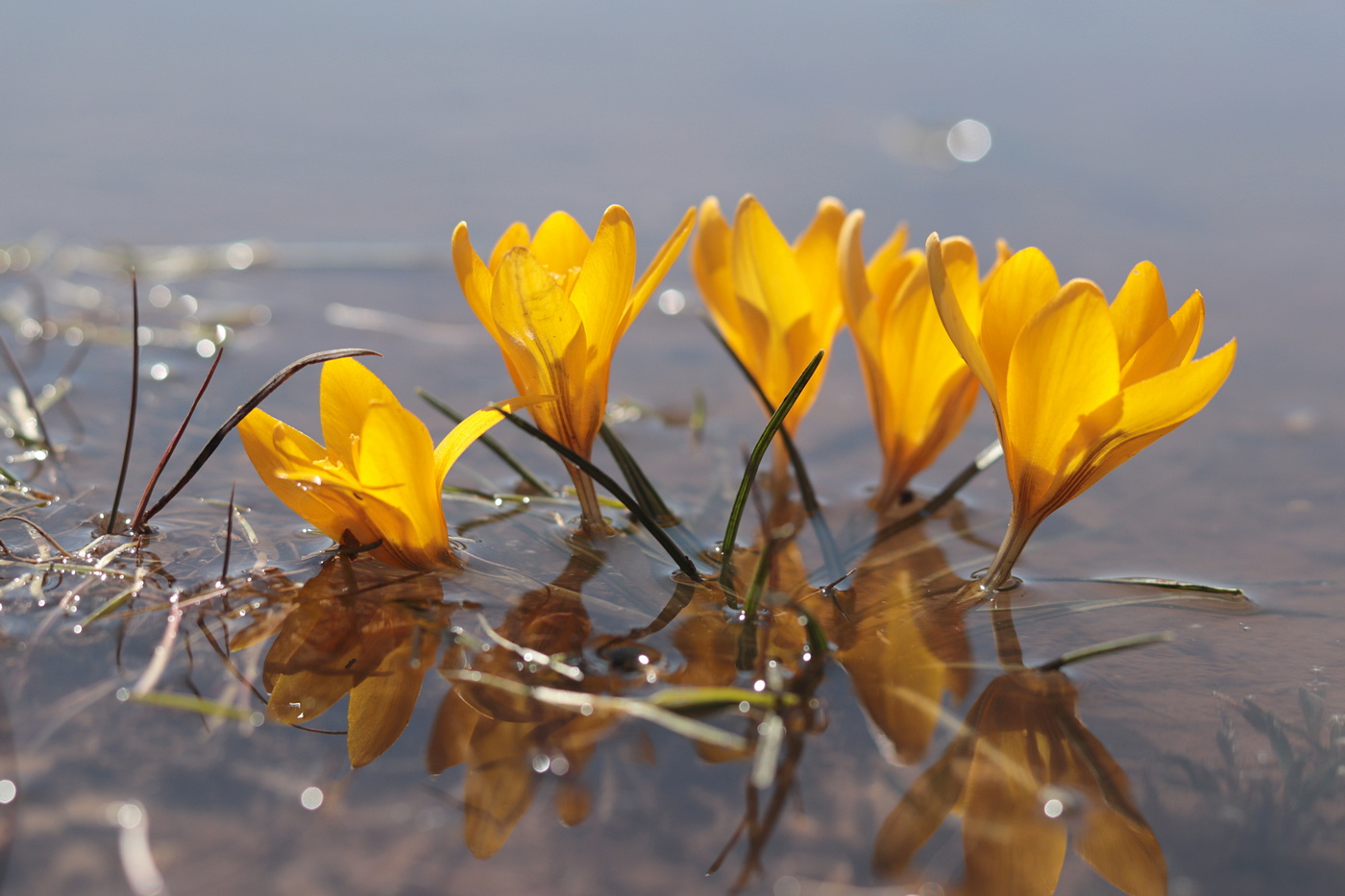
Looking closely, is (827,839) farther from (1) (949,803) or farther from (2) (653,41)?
(2) (653,41)

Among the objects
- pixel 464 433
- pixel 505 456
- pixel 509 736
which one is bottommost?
pixel 509 736

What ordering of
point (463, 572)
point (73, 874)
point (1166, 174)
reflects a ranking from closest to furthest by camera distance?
point (73, 874), point (463, 572), point (1166, 174)

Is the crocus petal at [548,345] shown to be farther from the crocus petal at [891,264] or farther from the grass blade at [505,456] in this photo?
the crocus petal at [891,264]

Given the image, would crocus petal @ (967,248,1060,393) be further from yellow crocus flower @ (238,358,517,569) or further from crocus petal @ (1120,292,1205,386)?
yellow crocus flower @ (238,358,517,569)

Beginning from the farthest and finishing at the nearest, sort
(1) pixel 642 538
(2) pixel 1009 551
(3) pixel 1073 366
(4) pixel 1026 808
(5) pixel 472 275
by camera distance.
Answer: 1. (1) pixel 642 538
2. (2) pixel 1009 551
3. (5) pixel 472 275
4. (3) pixel 1073 366
5. (4) pixel 1026 808

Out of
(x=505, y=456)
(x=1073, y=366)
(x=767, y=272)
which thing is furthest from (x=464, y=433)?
(x=1073, y=366)

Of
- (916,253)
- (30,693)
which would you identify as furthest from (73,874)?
(916,253)

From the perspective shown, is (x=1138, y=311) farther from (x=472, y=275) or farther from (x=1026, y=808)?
(x=472, y=275)
